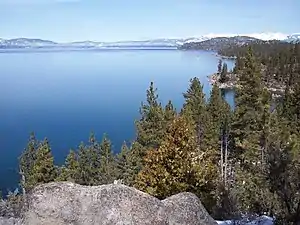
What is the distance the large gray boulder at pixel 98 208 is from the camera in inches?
338

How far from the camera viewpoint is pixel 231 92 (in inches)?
4188

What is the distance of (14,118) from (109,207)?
73.1 metres

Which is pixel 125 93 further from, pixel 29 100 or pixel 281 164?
pixel 281 164

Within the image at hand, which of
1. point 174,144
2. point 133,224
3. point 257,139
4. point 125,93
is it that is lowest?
point 125,93

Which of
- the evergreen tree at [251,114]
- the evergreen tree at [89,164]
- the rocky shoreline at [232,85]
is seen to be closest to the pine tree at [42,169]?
the evergreen tree at [89,164]

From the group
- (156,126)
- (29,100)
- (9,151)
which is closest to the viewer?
(156,126)

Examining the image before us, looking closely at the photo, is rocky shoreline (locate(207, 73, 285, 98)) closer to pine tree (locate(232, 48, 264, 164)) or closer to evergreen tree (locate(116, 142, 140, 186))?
evergreen tree (locate(116, 142, 140, 186))

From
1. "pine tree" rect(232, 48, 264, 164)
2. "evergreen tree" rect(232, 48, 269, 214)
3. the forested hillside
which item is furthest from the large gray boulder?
"pine tree" rect(232, 48, 264, 164)

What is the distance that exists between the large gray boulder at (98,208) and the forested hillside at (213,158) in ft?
12.2

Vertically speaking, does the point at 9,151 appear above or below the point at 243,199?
below

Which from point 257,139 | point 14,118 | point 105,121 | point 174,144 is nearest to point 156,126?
point 257,139

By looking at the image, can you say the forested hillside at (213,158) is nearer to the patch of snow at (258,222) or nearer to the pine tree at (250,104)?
the pine tree at (250,104)

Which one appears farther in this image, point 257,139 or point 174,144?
A: point 257,139

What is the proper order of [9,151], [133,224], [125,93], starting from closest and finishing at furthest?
1. [133,224]
2. [9,151]
3. [125,93]
